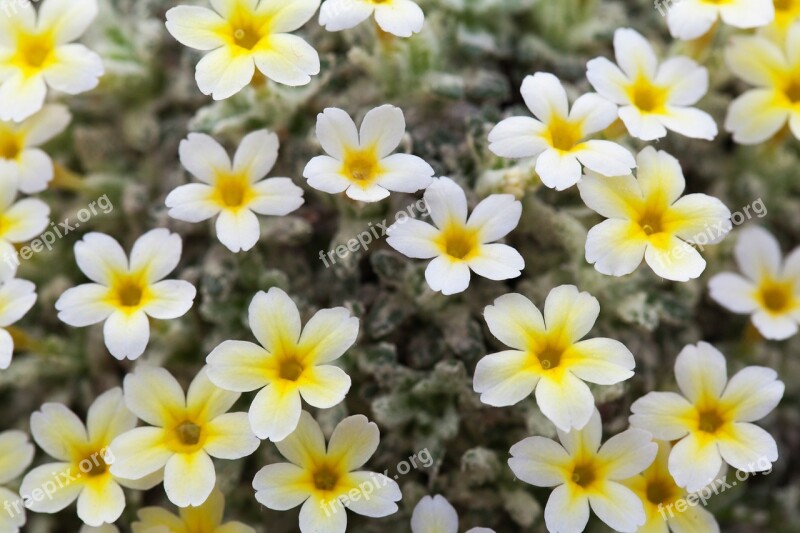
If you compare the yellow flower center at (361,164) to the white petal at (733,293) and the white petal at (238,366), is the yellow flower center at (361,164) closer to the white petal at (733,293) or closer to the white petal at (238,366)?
the white petal at (238,366)

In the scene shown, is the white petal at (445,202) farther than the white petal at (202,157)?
No

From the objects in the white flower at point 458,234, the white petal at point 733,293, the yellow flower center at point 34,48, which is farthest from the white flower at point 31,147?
the white petal at point 733,293

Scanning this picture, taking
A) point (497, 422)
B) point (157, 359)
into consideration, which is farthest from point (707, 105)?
point (157, 359)

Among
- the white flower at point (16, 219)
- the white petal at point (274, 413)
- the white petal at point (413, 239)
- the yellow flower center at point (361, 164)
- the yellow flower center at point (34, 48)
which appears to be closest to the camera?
the white petal at point (274, 413)

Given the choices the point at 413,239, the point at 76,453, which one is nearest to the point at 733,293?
the point at 413,239

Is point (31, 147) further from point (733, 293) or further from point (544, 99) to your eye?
point (733, 293)

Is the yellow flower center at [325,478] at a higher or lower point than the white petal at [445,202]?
lower

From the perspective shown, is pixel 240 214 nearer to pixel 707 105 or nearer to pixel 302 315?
pixel 302 315
